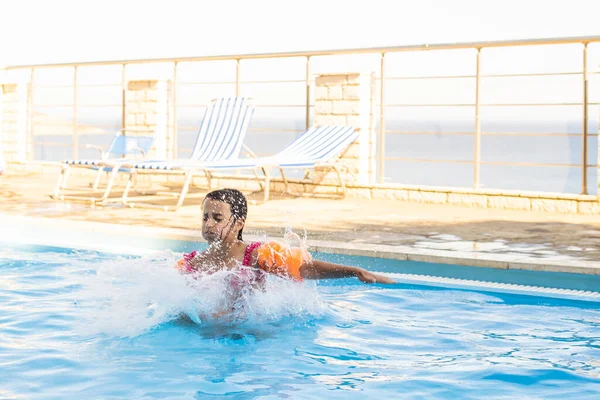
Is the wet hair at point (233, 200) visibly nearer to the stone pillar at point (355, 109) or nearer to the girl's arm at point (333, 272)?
the girl's arm at point (333, 272)

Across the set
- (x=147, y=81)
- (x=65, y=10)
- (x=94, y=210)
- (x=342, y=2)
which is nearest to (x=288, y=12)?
(x=342, y=2)

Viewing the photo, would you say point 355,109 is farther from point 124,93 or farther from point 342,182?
point 124,93

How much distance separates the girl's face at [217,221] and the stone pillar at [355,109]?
20.3 ft

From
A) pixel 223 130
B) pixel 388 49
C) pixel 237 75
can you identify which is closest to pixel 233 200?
pixel 388 49

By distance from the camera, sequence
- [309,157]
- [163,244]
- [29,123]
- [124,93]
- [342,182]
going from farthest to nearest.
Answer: [29,123]
[124,93]
[342,182]
[309,157]
[163,244]

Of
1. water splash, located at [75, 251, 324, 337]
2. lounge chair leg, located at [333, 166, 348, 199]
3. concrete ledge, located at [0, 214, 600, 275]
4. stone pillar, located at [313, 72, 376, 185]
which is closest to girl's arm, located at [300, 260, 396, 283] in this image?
water splash, located at [75, 251, 324, 337]

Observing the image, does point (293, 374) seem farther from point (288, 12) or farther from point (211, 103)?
point (288, 12)

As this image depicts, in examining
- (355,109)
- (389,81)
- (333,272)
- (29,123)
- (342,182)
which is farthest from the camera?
(29,123)

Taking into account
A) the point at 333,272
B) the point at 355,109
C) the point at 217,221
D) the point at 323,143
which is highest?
the point at 355,109

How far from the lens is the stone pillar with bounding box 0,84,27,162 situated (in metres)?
13.7

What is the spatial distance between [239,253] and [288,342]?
472mm

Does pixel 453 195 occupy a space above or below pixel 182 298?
above

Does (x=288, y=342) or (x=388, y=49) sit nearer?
(x=288, y=342)

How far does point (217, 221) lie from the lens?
12.5ft
